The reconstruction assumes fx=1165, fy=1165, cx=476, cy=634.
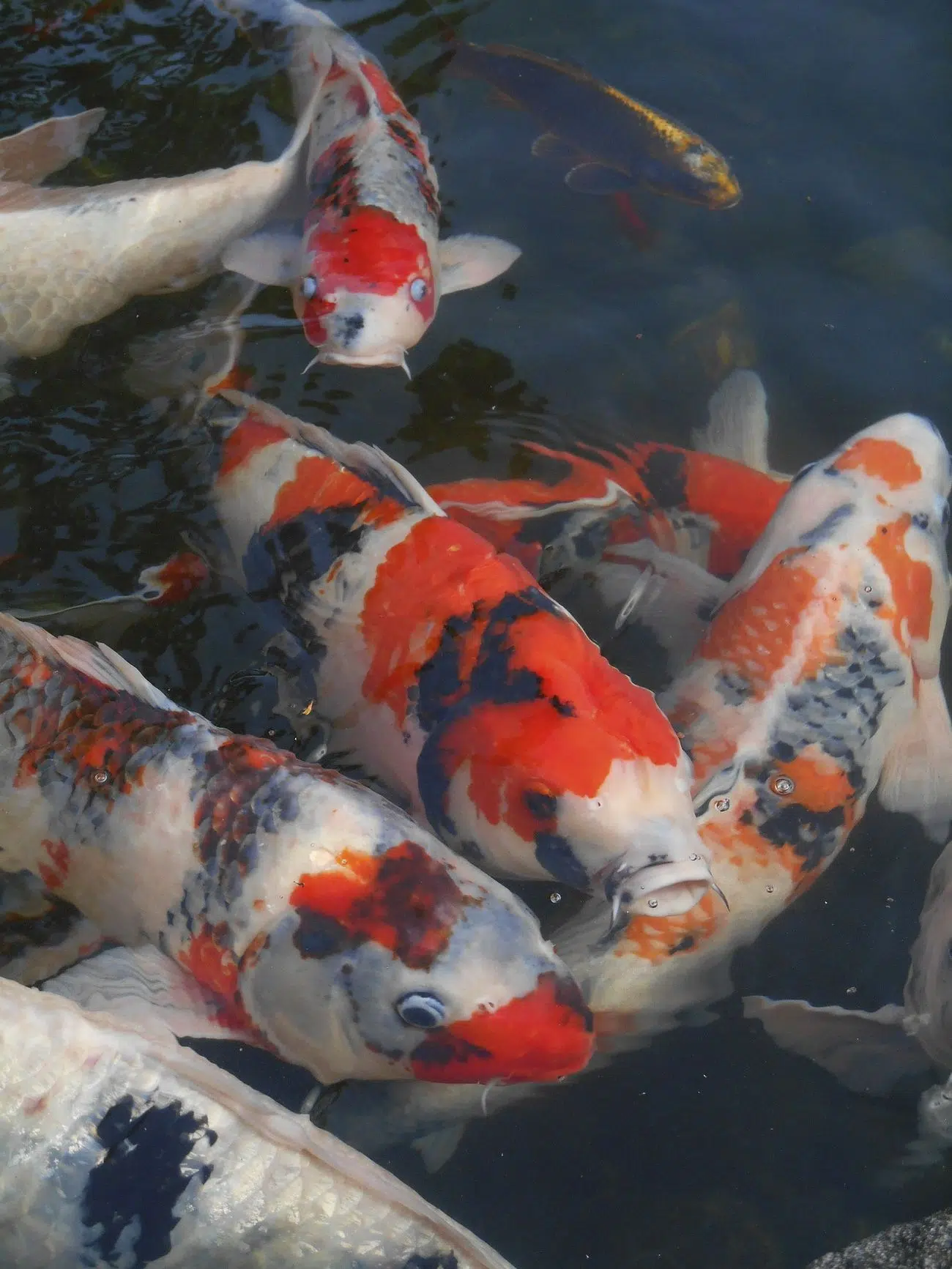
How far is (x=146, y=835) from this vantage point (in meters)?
2.99

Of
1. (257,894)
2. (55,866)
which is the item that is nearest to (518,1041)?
(257,894)

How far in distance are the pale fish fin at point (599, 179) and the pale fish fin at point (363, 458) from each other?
6.55 ft

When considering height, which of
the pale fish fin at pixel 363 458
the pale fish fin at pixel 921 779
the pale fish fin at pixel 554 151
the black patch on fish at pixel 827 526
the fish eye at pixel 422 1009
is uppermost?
the pale fish fin at pixel 554 151

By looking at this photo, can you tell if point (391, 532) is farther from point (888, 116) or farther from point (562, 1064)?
point (888, 116)

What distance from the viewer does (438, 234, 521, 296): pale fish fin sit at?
15.2 feet

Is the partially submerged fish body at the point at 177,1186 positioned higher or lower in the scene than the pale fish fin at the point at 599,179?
lower

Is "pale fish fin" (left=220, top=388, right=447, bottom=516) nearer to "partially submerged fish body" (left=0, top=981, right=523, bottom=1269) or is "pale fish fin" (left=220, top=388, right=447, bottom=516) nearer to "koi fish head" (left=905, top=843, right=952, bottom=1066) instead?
"partially submerged fish body" (left=0, top=981, right=523, bottom=1269)

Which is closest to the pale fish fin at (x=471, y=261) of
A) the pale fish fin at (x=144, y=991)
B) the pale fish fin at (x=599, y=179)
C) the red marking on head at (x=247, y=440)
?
the pale fish fin at (x=599, y=179)

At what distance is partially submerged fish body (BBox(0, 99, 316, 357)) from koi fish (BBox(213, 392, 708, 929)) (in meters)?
0.89

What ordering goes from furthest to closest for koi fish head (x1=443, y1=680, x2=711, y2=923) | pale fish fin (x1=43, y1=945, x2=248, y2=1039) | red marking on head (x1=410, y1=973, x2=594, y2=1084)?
pale fish fin (x1=43, y1=945, x2=248, y2=1039), koi fish head (x1=443, y1=680, x2=711, y2=923), red marking on head (x1=410, y1=973, x2=594, y2=1084)

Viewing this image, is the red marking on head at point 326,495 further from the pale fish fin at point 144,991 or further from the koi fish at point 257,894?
the pale fish fin at point 144,991

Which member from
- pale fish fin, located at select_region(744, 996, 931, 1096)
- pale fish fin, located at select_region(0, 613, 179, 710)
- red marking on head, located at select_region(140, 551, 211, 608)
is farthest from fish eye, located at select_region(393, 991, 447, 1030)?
red marking on head, located at select_region(140, 551, 211, 608)

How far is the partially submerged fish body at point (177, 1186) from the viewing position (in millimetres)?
2422

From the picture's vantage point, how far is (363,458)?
3.54m
